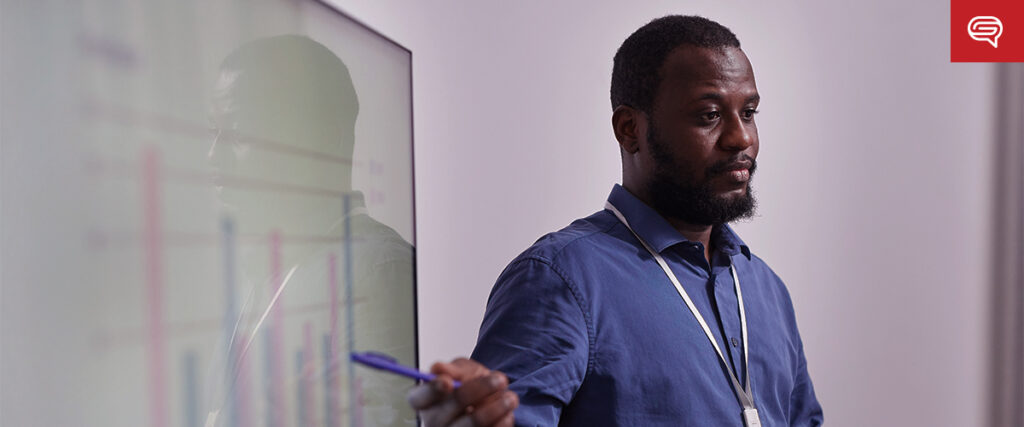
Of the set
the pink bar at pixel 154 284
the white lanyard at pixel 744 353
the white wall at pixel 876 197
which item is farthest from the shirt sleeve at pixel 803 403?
the pink bar at pixel 154 284

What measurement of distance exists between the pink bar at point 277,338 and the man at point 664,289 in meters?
0.27

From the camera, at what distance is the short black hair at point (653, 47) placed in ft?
4.30

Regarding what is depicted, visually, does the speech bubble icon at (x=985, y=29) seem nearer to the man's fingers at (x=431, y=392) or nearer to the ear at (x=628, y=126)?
the ear at (x=628, y=126)

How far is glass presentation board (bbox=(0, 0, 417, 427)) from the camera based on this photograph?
68cm

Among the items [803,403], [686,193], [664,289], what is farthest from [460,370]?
[803,403]

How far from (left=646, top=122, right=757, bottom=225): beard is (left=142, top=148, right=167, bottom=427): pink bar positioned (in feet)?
2.49

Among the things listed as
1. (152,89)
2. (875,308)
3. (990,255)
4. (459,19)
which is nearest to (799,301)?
(875,308)

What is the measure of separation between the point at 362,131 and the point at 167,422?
663 millimetres

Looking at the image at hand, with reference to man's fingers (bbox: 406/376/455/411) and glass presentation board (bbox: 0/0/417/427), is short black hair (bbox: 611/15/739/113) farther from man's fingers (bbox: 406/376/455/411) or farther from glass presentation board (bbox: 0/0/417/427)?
man's fingers (bbox: 406/376/455/411)

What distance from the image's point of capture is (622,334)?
3.67ft

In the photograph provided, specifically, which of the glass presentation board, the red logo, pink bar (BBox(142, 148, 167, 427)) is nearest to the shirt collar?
the glass presentation board

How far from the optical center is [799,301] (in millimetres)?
2139

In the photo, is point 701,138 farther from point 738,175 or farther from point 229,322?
point 229,322

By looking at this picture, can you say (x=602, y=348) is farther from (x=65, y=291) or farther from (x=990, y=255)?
(x=990, y=255)
